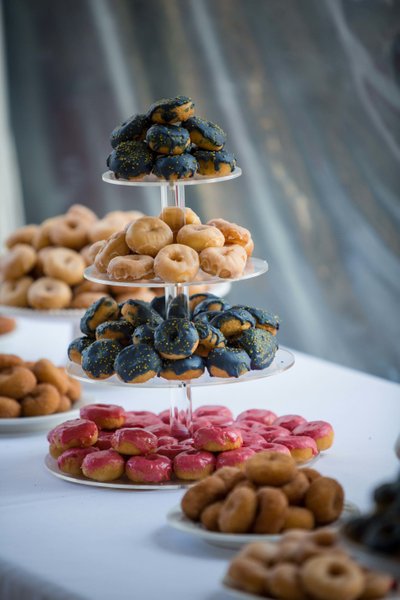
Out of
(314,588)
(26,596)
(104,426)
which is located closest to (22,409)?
(104,426)

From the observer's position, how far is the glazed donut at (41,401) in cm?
222

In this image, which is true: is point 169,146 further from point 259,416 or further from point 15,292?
point 15,292

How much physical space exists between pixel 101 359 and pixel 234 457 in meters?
0.30

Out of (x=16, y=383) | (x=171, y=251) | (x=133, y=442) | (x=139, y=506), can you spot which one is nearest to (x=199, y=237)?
(x=171, y=251)

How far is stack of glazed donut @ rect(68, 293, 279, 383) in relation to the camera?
1.85m

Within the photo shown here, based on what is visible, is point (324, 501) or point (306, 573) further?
point (324, 501)

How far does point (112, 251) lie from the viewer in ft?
6.38

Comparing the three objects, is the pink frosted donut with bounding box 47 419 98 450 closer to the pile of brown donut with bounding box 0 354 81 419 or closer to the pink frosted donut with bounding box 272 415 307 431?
the pile of brown donut with bounding box 0 354 81 419

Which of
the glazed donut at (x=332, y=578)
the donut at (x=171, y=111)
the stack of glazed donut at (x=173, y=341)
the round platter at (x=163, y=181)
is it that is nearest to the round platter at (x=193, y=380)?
the stack of glazed donut at (x=173, y=341)

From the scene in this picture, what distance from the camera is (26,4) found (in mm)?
4355

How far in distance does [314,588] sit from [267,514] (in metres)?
0.28

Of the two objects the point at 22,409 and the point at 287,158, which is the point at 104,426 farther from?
the point at 287,158

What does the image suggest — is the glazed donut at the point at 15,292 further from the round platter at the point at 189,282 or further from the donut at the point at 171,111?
the donut at the point at 171,111

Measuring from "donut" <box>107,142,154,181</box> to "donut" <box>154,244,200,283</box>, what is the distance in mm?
145
